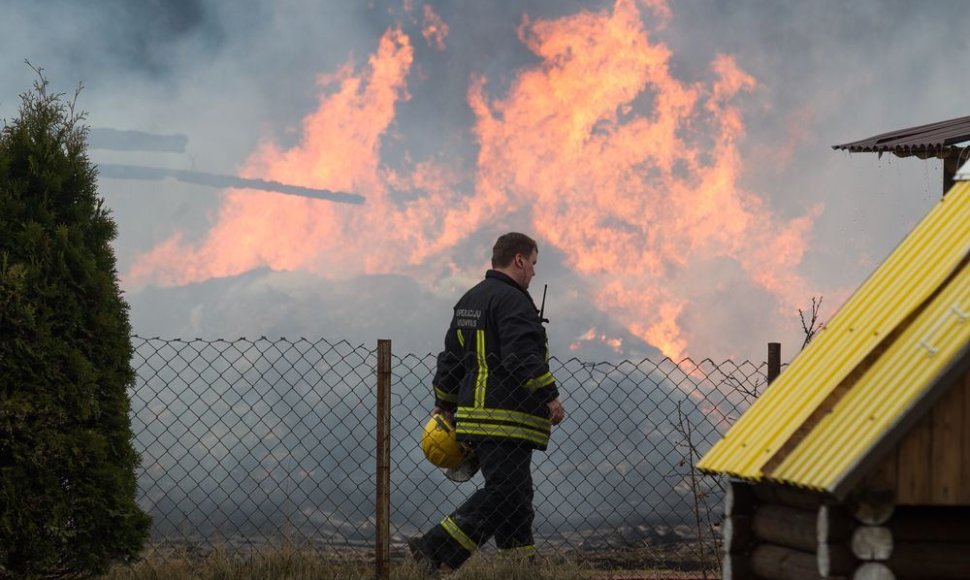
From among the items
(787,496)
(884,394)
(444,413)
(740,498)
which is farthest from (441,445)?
(884,394)

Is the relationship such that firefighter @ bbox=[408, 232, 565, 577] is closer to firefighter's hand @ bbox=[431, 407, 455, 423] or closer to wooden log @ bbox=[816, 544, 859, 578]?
firefighter's hand @ bbox=[431, 407, 455, 423]

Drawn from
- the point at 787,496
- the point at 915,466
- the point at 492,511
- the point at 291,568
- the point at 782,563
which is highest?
the point at 915,466

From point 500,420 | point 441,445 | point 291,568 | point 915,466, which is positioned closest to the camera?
point 915,466

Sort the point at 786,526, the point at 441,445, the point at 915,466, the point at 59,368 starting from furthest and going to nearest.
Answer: the point at 441,445, the point at 59,368, the point at 786,526, the point at 915,466

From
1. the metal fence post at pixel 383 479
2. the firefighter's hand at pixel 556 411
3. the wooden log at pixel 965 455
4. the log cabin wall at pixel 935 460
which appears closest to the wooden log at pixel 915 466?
the log cabin wall at pixel 935 460

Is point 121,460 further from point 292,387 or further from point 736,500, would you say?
point 736,500

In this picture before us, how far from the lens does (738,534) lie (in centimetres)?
417

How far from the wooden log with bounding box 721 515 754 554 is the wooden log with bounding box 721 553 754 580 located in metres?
0.02

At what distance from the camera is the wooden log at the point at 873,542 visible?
3531 mm

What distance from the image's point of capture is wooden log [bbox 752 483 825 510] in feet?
12.6

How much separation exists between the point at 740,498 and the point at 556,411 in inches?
92.2

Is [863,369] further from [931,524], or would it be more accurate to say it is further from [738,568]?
[738,568]

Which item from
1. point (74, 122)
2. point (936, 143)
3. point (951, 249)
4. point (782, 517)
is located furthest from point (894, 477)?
point (936, 143)

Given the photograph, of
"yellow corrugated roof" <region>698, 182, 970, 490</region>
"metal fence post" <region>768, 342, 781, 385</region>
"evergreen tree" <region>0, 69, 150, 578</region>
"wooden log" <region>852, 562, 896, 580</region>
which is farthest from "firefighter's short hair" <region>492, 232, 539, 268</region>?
"wooden log" <region>852, 562, 896, 580</region>
